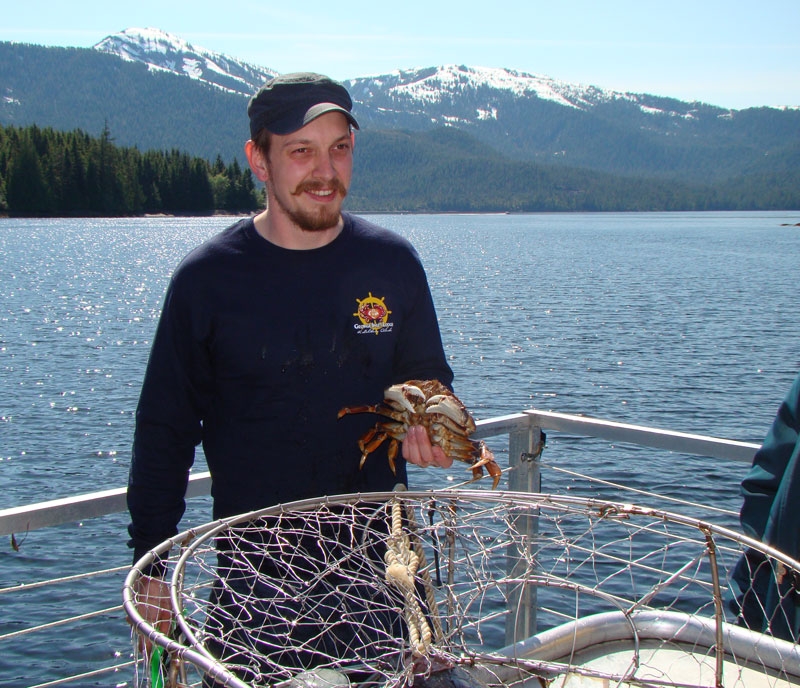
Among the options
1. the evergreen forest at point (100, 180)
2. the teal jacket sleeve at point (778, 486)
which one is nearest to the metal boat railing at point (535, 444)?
the teal jacket sleeve at point (778, 486)

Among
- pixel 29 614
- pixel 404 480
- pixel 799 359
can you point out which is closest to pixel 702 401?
pixel 799 359

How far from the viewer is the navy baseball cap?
10.5 feet

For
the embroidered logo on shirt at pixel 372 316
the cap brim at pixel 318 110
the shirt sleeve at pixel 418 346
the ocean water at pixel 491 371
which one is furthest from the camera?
the ocean water at pixel 491 371

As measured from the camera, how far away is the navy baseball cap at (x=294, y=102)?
3.21 metres

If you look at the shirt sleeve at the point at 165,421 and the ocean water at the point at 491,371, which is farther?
the ocean water at the point at 491,371

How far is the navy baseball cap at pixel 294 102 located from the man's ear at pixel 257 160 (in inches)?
3.8

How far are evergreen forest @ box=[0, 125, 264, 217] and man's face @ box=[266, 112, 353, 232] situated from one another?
407ft

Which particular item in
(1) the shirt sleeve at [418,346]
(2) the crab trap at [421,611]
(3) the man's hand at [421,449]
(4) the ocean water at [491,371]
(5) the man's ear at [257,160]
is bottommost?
(4) the ocean water at [491,371]

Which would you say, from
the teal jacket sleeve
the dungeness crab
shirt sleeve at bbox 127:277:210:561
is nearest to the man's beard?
shirt sleeve at bbox 127:277:210:561

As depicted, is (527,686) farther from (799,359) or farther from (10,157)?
(10,157)

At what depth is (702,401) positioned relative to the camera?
2102cm

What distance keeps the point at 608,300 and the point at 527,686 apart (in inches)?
1665

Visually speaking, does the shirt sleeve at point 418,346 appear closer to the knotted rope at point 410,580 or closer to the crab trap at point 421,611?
the crab trap at point 421,611

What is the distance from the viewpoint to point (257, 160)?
11.4 feet
